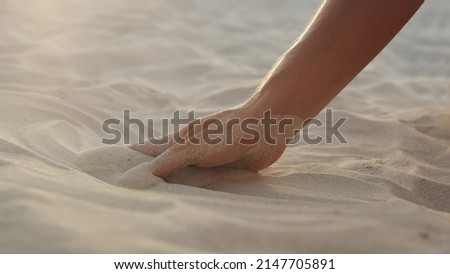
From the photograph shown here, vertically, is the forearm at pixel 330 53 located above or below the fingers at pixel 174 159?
above

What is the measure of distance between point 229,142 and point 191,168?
157 millimetres

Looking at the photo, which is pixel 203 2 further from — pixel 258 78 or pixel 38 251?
pixel 38 251

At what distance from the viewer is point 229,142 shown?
5.96ft

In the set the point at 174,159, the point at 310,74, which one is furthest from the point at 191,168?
the point at 310,74

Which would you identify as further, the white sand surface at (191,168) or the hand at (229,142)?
the hand at (229,142)

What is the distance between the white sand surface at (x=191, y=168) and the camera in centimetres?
118

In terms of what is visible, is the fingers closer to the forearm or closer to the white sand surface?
the white sand surface

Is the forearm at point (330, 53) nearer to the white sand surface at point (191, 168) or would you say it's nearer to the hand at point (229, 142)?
the hand at point (229, 142)

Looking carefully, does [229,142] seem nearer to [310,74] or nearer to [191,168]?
[191,168]

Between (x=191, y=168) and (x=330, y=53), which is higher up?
(x=330, y=53)

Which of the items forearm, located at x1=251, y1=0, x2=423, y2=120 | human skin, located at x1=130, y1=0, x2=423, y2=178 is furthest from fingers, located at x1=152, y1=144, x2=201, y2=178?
forearm, located at x1=251, y1=0, x2=423, y2=120

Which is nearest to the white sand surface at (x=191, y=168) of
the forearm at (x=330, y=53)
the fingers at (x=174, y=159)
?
the fingers at (x=174, y=159)

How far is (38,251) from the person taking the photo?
1093 mm
